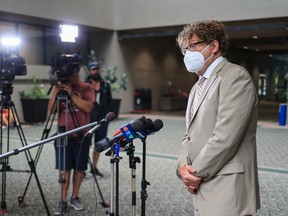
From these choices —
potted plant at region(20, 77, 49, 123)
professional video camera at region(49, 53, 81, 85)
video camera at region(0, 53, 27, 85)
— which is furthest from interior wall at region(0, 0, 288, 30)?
professional video camera at region(49, 53, 81, 85)

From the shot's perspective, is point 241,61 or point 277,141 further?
point 241,61

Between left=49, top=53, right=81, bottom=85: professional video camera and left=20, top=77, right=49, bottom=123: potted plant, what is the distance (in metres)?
8.31

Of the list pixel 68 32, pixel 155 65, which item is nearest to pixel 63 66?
pixel 68 32

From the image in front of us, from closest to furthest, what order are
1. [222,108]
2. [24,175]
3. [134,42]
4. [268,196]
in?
[222,108] < [268,196] < [24,175] < [134,42]

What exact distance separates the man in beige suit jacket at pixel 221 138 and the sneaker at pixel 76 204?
2.38m

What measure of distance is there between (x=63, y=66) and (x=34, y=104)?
844cm

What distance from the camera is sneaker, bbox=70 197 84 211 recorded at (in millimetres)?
4132

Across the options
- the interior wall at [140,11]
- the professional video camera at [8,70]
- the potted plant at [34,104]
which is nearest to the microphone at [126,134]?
the professional video camera at [8,70]

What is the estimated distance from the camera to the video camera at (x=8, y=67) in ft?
12.9

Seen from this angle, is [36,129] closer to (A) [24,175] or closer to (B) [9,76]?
(A) [24,175]

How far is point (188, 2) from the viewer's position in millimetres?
12844

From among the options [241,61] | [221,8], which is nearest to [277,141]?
[221,8]

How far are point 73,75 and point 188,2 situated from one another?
31.7 feet

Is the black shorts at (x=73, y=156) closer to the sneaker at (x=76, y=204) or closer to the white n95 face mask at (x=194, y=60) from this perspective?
the sneaker at (x=76, y=204)
